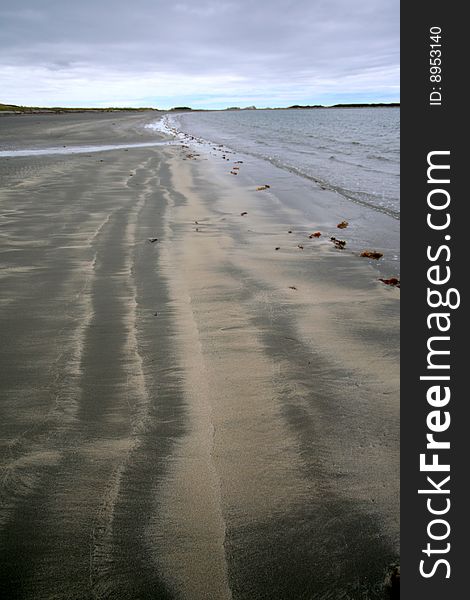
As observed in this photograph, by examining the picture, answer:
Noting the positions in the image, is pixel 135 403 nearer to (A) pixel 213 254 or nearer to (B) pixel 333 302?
(B) pixel 333 302

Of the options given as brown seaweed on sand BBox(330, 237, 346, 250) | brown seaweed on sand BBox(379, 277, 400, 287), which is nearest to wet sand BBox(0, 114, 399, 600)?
brown seaweed on sand BBox(379, 277, 400, 287)

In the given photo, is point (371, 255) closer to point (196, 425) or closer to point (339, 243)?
point (339, 243)

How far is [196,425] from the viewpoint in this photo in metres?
2.23

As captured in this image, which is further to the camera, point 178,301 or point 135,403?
point 178,301

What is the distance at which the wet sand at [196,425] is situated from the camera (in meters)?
1.53

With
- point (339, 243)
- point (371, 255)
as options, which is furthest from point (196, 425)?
point (339, 243)


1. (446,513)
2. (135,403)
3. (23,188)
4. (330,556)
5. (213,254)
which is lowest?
(330,556)

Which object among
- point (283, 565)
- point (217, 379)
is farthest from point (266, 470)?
point (217, 379)

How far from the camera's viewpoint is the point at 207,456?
A: 6.63ft

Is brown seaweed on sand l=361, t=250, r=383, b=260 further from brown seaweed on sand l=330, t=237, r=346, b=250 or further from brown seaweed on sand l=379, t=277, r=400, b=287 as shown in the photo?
brown seaweed on sand l=379, t=277, r=400, b=287

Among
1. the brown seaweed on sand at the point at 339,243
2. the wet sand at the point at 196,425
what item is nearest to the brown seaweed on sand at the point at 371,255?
the wet sand at the point at 196,425

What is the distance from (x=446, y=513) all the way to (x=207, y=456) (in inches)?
43.6

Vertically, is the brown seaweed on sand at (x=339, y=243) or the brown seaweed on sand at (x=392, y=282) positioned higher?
the brown seaweed on sand at (x=339, y=243)

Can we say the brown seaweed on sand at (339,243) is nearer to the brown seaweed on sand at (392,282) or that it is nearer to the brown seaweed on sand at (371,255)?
the brown seaweed on sand at (371,255)
